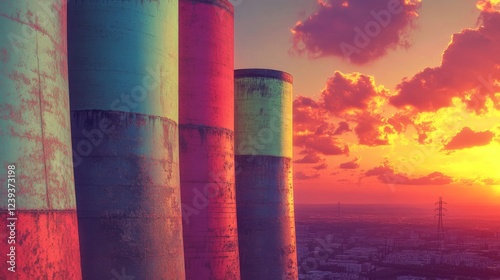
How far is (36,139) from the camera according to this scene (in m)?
6.26

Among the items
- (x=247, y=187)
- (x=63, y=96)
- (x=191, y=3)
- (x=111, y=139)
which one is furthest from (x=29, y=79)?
(x=247, y=187)

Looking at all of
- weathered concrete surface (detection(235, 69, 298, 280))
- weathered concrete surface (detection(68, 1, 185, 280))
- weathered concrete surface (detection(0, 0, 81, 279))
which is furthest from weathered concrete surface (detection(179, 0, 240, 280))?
weathered concrete surface (detection(0, 0, 81, 279))

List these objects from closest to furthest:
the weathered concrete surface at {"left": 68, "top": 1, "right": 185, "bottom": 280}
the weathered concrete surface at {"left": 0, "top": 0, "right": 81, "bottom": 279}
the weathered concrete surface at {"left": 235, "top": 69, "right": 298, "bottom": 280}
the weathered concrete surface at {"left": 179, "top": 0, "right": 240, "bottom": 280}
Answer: the weathered concrete surface at {"left": 0, "top": 0, "right": 81, "bottom": 279}, the weathered concrete surface at {"left": 68, "top": 1, "right": 185, "bottom": 280}, the weathered concrete surface at {"left": 179, "top": 0, "right": 240, "bottom": 280}, the weathered concrete surface at {"left": 235, "top": 69, "right": 298, "bottom": 280}

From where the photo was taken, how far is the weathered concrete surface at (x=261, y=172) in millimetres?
19812

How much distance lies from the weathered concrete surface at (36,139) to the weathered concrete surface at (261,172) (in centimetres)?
1294

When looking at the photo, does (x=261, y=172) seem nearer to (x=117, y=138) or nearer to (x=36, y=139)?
(x=117, y=138)

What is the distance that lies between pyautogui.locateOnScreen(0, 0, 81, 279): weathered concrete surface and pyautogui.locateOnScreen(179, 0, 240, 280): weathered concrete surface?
23.1 ft

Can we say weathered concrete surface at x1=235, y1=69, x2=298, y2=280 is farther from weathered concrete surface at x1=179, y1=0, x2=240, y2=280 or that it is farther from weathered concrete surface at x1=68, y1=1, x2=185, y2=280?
weathered concrete surface at x1=68, y1=1, x2=185, y2=280

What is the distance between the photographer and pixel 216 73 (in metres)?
14.7

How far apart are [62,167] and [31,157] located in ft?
2.18

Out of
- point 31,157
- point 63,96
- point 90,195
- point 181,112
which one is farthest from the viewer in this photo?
point 181,112

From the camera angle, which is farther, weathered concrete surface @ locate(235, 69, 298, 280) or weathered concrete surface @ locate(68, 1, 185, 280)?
weathered concrete surface @ locate(235, 69, 298, 280)

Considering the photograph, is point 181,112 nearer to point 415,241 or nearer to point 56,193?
point 56,193

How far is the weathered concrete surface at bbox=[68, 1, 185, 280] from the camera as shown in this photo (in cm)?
966
